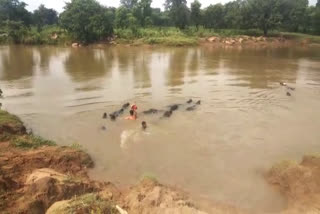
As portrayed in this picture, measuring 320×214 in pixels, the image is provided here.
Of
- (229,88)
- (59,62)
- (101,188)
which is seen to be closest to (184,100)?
(229,88)

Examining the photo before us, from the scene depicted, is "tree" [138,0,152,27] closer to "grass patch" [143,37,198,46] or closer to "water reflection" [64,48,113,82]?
"grass patch" [143,37,198,46]

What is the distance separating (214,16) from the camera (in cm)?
5259

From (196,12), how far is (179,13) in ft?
9.63

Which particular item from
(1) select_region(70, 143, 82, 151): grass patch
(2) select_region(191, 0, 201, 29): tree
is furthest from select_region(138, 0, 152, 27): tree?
(1) select_region(70, 143, 82, 151): grass patch

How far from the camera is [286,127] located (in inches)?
526

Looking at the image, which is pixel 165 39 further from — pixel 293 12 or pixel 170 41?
pixel 293 12

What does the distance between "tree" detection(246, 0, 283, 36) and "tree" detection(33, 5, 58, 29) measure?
3584 cm

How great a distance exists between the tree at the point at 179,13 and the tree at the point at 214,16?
3.41 meters

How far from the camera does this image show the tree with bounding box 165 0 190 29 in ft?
168

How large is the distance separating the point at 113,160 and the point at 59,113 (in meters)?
5.46

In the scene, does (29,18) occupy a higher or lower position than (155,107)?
higher

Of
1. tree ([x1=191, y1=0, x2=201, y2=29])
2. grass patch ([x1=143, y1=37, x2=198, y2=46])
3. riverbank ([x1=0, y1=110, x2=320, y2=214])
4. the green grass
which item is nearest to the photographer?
riverbank ([x1=0, y1=110, x2=320, y2=214])

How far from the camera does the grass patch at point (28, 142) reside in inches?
401

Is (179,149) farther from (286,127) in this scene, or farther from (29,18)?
(29,18)
